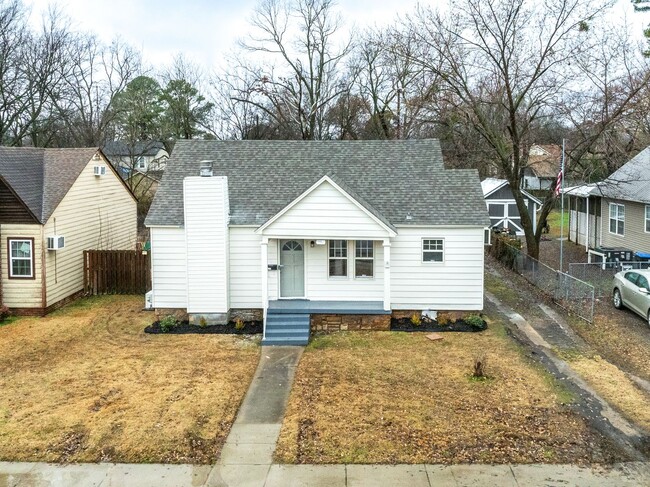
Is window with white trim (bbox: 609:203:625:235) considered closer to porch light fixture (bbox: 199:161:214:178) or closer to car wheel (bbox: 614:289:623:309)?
car wheel (bbox: 614:289:623:309)

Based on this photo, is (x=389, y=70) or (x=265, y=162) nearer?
(x=265, y=162)

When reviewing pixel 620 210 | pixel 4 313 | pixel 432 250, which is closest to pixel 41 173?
pixel 4 313

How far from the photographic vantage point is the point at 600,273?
21.5 m

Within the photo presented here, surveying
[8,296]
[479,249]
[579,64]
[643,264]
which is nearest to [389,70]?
[579,64]

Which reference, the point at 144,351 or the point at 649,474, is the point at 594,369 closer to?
the point at 649,474

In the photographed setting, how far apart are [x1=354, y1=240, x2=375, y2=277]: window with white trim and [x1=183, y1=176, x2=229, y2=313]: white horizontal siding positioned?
3973 mm

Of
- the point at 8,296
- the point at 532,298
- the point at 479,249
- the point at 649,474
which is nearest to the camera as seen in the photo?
the point at 649,474

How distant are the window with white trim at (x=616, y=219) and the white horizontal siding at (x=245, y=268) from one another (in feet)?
62.0

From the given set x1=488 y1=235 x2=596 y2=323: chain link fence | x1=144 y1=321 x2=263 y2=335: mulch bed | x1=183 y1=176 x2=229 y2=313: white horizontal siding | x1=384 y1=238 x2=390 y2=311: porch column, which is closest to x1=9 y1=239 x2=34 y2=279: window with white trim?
x1=144 y1=321 x2=263 y2=335: mulch bed

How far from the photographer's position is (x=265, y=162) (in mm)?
19156

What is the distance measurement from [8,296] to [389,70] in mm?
29532

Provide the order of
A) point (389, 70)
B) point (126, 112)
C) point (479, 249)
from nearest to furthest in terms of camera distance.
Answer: point (479, 249), point (389, 70), point (126, 112)

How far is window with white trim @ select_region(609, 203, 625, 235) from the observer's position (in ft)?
88.2

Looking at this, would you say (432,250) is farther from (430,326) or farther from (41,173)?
(41,173)
